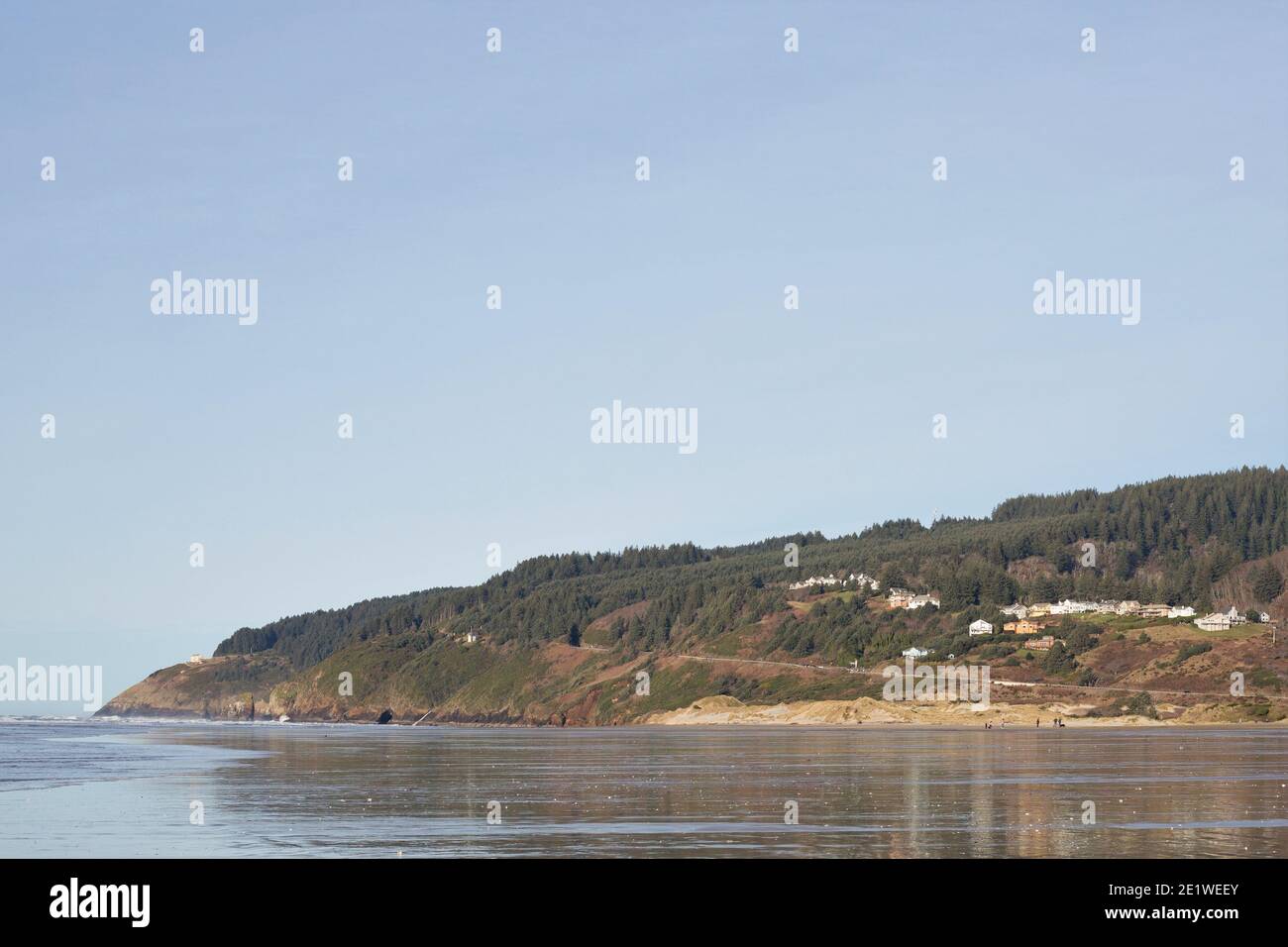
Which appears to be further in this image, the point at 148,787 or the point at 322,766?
the point at 322,766

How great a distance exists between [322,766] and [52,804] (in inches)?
1334

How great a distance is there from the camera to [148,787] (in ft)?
220

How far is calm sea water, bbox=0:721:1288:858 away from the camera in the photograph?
1604 inches

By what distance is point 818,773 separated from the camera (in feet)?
249

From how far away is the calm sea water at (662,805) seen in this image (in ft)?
134

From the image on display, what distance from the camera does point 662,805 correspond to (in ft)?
180

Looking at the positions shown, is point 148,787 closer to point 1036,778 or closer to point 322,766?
point 322,766

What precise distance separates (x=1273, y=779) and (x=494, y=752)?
6540 centimetres

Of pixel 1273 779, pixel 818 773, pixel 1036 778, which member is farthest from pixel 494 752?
pixel 1273 779
